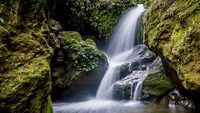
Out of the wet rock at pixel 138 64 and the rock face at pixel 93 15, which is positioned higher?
the rock face at pixel 93 15

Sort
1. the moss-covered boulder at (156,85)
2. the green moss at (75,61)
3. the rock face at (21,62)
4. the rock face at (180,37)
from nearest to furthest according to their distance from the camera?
the rock face at (21,62)
the rock face at (180,37)
the moss-covered boulder at (156,85)
the green moss at (75,61)

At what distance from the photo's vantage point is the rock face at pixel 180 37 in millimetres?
5516

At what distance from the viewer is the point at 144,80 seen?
34.2ft

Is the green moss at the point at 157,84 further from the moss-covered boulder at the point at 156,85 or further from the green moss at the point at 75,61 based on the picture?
the green moss at the point at 75,61

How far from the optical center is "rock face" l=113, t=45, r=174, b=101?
1005 cm

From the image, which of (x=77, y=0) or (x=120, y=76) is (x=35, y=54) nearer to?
(x=120, y=76)

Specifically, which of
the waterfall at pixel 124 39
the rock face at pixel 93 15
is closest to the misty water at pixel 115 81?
the waterfall at pixel 124 39

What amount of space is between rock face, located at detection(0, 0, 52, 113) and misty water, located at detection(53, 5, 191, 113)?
12.3 feet

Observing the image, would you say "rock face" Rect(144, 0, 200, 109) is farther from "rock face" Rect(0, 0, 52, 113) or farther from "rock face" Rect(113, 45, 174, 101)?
"rock face" Rect(0, 0, 52, 113)

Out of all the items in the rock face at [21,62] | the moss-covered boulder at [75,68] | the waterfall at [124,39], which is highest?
the waterfall at [124,39]

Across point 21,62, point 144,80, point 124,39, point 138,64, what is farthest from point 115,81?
point 21,62

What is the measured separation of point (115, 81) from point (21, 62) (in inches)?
304

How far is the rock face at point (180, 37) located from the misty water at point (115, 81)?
73.3 inches

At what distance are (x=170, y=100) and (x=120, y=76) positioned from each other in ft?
11.0
